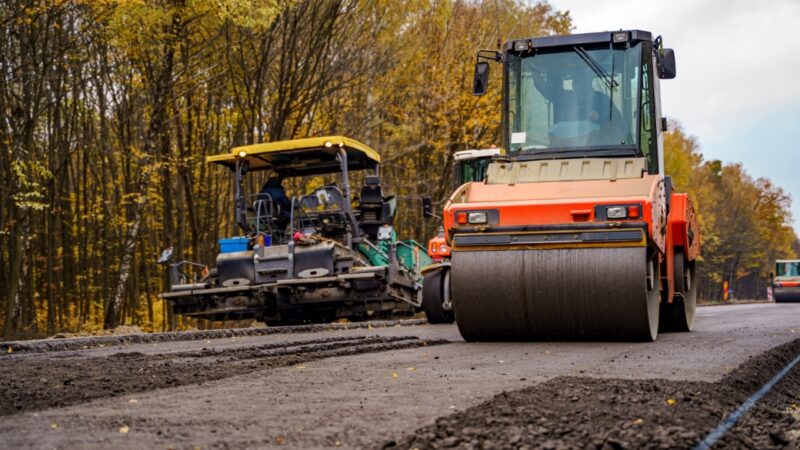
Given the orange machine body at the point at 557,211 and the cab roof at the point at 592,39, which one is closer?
the orange machine body at the point at 557,211

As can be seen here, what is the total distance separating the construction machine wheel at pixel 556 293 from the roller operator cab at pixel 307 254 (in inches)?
228

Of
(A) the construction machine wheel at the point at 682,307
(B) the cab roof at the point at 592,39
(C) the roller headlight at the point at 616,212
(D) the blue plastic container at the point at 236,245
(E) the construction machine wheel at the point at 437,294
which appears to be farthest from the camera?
(D) the blue plastic container at the point at 236,245

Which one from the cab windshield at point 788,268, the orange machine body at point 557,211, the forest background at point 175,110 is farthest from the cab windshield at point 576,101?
the cab windshield at point 788,268

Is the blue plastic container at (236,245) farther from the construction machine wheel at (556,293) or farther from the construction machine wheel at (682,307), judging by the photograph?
the construction machine wheel at (556,293)

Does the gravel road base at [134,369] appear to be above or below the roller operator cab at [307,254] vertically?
below

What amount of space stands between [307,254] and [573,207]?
727cm

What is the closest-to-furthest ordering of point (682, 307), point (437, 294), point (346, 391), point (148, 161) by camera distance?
point (346, 391) < point (682, 307) < point (437, 294) < point (148, 161)

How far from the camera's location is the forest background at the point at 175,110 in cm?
2092

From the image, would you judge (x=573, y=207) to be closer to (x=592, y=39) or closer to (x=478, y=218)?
(x=478, y=218)

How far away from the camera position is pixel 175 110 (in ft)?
82.5

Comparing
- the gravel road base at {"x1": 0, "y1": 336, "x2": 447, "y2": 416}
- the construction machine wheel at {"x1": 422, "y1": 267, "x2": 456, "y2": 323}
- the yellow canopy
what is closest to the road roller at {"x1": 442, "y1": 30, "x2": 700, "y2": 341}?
the gravel road base at {"x1": 0, "y1": 336, "x2": 447, "y2": 416}

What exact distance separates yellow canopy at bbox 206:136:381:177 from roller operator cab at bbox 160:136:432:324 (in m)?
0.02

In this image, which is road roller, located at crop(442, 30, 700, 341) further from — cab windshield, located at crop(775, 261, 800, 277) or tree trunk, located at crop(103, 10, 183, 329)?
cab windshield, located at crop(775, 261, 800, 277)

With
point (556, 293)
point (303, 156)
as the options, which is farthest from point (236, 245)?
point (556, 293)
